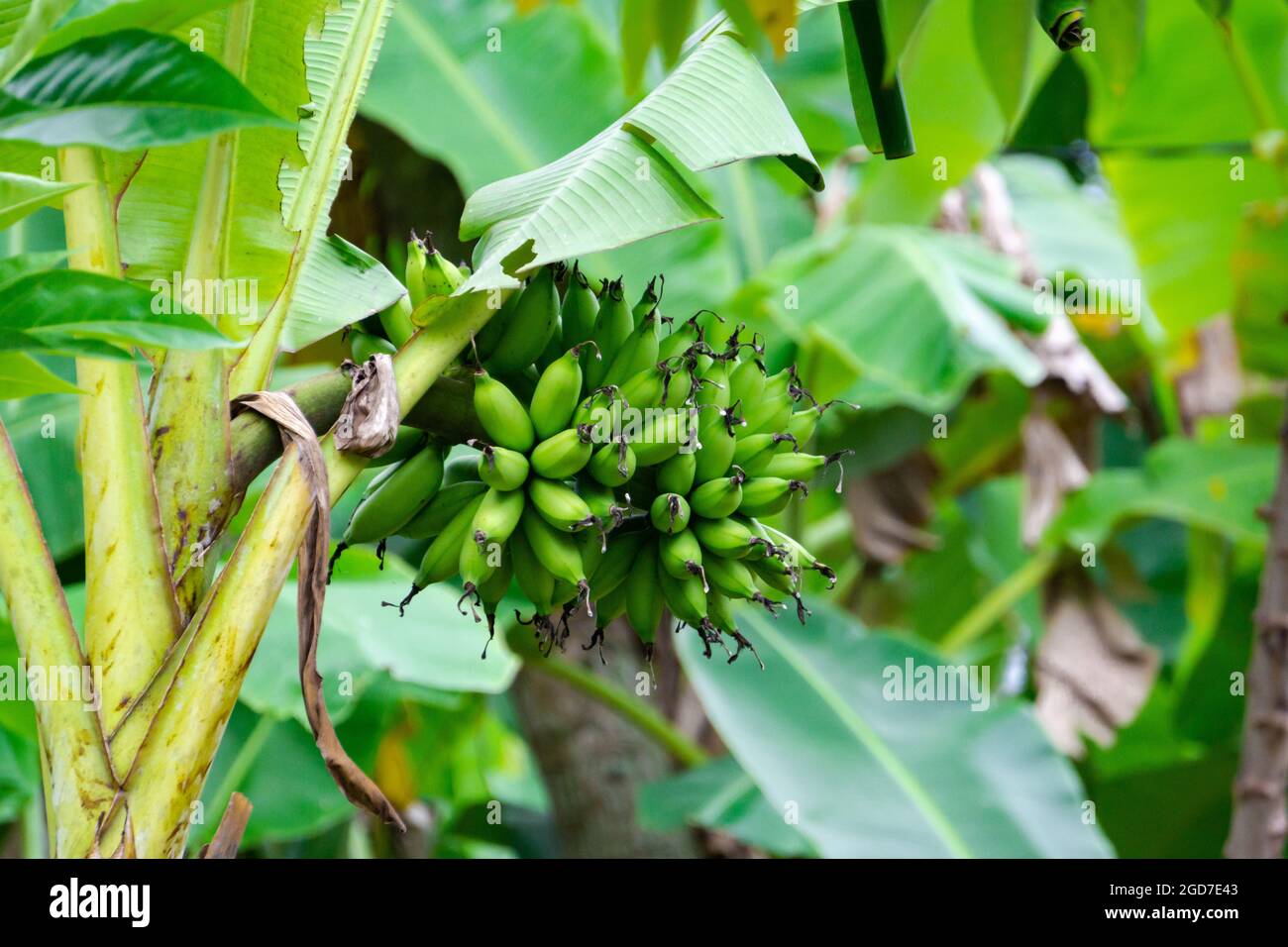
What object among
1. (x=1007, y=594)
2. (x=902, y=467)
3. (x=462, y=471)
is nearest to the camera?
(x=462, y=471)

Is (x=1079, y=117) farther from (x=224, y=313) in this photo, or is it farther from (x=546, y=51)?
(x=546, y=51)

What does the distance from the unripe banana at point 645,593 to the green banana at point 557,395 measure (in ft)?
0.39

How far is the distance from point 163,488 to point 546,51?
1818 millimetres

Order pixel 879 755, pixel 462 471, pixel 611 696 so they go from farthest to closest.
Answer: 1. pixel 611 696
2. pixel 879 755
3. pixel 462 471

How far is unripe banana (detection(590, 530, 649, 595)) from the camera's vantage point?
803 millimetres

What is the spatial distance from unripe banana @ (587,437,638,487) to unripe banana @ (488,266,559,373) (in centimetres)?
9

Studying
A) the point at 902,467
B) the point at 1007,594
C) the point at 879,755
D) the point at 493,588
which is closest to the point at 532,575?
the point at 493,588

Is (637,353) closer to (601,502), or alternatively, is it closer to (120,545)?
(601,502)

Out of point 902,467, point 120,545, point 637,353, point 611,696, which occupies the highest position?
point 637,353

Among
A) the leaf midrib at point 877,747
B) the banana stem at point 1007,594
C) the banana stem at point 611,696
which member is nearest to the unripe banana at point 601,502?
the leaf midrib at point 877,747

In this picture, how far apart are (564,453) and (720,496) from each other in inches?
4.4

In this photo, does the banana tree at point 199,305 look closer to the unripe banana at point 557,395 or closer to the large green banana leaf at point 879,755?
the unripe banana at point 557,395

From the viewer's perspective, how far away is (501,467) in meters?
0.73
